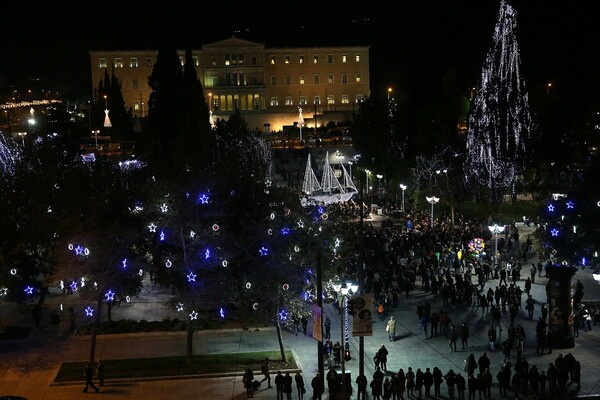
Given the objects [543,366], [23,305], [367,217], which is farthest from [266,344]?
[367,217]

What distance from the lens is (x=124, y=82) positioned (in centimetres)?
11194

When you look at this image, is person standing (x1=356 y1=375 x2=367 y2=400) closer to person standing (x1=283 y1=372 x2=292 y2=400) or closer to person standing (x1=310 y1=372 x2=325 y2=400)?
person standing (x1=310 y1=372 x2=325 y2=400)

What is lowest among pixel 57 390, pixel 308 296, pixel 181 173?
pixel 57 390

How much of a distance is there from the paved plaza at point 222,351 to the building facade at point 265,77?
79.0m

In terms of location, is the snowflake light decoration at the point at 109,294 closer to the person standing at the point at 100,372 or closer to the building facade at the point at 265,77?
the person standing at the point at 100,372

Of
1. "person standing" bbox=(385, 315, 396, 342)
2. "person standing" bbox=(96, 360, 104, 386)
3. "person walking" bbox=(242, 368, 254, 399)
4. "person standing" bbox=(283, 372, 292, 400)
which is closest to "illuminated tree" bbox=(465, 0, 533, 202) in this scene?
"person standing" bbox=(385, 315, 396, 342)

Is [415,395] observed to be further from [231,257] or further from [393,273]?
[393,273]

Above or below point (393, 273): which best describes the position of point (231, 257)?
above

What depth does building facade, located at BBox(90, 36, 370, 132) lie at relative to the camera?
109188mm

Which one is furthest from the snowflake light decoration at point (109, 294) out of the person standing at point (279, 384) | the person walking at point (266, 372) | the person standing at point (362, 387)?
the person standing at point (362, 387)

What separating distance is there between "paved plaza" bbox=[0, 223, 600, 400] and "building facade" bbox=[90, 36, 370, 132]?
79.0 m

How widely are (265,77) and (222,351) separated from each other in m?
87.7

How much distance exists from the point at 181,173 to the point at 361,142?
39.2 meters

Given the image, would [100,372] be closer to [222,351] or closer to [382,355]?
[222,351]
